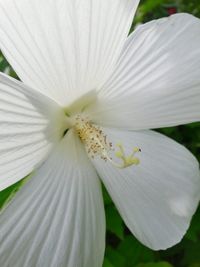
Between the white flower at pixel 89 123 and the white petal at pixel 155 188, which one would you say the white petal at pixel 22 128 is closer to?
the white flower at pixel 89 123

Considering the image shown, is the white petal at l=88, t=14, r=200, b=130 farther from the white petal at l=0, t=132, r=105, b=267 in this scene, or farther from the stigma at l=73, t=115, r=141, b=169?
the white petal at l=0, t=132, r=105, b=267

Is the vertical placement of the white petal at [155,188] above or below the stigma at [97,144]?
below

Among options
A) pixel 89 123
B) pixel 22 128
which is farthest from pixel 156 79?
pixel 22 128

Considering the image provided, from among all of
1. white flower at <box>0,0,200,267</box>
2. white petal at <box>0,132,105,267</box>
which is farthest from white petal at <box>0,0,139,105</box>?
white petal at <box>0,132,105,267</box>

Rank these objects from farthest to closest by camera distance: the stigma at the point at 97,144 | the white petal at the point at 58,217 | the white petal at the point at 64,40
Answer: the stigma at the point at 97,144, the white petal at the point at 58,217, the white petal at the point at 64,40

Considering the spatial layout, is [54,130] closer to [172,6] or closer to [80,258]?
[80,258]

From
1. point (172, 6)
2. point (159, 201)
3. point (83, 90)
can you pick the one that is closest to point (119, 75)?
point (83, 90)

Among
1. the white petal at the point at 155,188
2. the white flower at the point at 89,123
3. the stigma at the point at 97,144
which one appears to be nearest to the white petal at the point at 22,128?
the white flower at the point at 89,123
